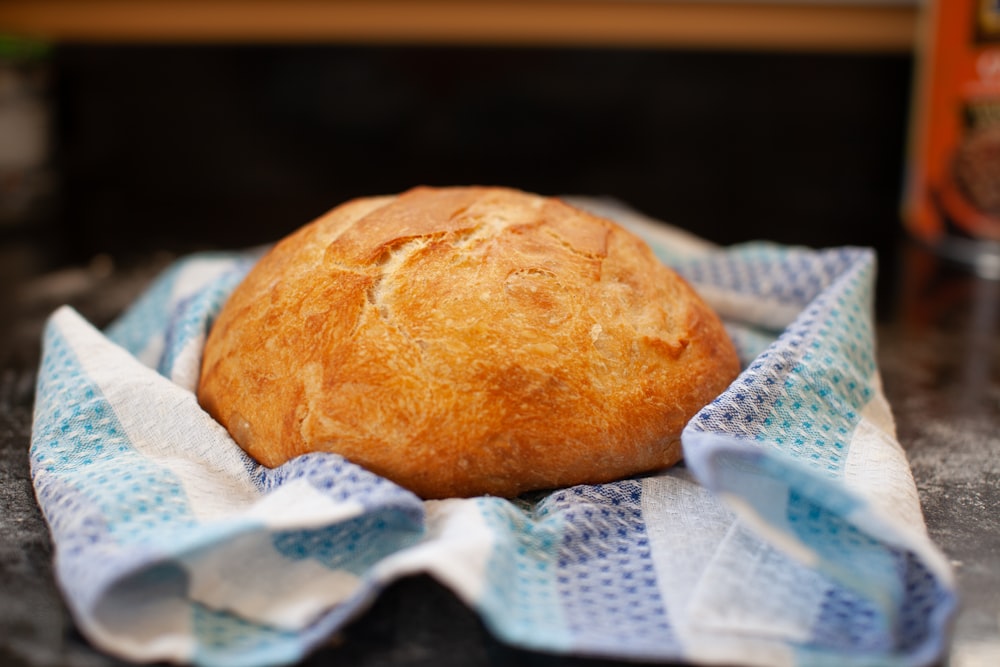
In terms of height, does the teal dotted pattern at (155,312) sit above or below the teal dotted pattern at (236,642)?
above

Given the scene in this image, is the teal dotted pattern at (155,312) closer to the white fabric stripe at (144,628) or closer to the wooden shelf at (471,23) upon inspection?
the white fabric stripe at (144,628)

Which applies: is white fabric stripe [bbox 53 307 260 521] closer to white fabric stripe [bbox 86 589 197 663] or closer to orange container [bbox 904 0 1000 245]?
white fabric stripe [bbox 86 589 197 663]

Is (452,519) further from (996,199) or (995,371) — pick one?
(996,199)

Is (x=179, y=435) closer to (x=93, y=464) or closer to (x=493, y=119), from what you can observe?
(x=93, y=464)

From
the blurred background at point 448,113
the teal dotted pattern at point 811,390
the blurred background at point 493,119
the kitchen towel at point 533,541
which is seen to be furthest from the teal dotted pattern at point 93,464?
the blurred background at point 448,113

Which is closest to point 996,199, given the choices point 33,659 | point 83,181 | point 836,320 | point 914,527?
point 836,320
